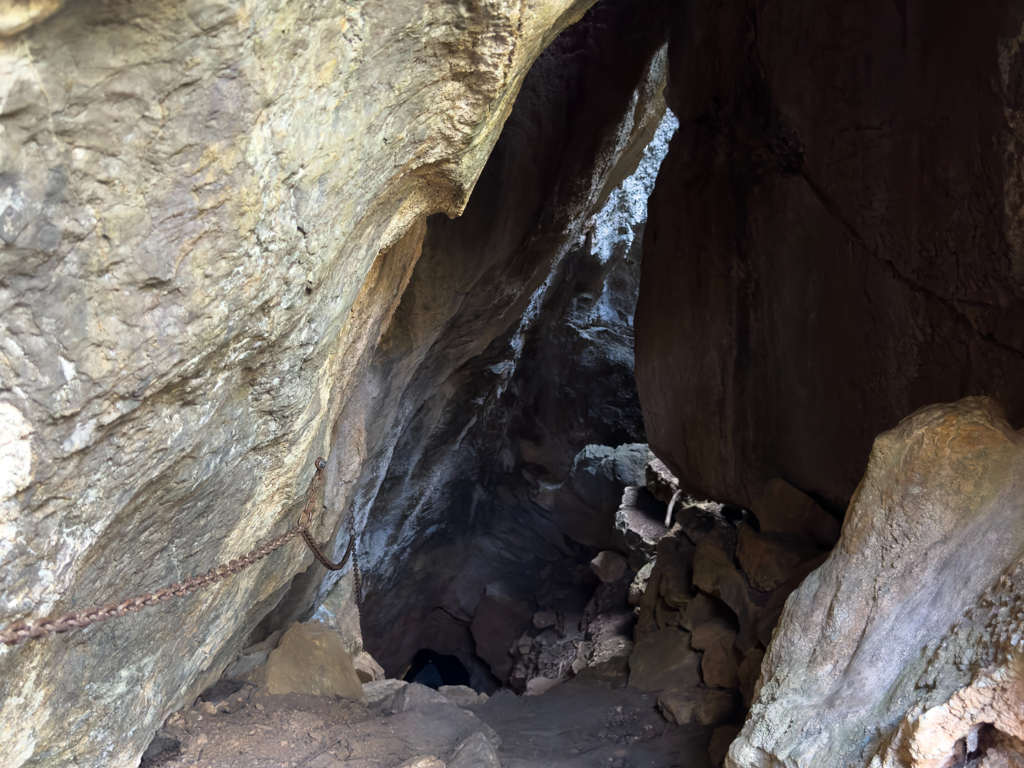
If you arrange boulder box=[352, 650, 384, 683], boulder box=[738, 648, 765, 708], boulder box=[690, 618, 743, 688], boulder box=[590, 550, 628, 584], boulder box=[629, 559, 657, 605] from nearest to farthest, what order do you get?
boulder box=[738, 648, 765, 708] → boulder box=[690, 618, 743, 688] → boulder box=[352, 650, 384, 683] → boulder box=[629, 559, 657, 605] → boulder box=[590, 550, 628, 584]

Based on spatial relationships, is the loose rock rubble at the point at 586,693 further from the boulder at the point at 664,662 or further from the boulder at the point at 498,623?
the boulder at the point at 498,623

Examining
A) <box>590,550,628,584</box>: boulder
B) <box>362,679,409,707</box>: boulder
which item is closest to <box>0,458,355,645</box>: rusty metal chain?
<box>362,679,409,707</box>: boulder

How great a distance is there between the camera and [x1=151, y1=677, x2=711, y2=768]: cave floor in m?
3.13

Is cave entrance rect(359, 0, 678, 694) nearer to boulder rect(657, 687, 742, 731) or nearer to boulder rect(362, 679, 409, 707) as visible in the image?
boulder rect(657, 687, 742, 731)

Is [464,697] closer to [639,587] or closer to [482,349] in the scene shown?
[639,587]

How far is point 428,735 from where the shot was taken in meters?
3.73

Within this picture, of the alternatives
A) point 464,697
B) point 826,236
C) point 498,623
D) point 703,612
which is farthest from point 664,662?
point 498,623

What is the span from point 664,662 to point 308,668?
9.45ft

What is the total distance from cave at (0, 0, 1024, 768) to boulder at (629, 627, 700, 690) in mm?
47

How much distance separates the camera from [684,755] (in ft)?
13.9

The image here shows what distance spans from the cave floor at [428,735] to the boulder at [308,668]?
0.11m

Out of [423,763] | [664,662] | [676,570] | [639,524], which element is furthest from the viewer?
Result: [639,524]

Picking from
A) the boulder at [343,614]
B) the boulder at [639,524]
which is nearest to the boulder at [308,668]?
the boulder at [343,614]

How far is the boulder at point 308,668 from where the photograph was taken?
3.88 metres
